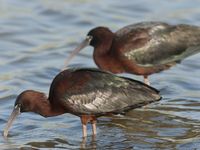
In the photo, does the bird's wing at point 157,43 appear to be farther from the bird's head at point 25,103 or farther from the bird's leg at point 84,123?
the bird's head at point 25,103

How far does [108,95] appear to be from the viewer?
11086 millimetres

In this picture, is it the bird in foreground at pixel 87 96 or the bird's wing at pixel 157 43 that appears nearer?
the bird in foreground at pixel 87 96

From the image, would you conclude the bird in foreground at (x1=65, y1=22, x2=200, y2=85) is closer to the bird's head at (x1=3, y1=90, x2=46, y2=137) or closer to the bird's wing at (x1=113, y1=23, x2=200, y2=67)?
the bird's wing at (x1=113, y1=23, x2=200, y2=67)

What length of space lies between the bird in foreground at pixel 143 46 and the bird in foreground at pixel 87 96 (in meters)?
1.78

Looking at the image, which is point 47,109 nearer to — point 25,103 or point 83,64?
point 25,103

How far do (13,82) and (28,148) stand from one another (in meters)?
2.95

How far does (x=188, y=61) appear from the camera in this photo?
15.1 meters

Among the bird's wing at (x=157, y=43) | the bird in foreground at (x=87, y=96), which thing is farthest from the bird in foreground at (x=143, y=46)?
the bird in foreground at (x=87, y=96)

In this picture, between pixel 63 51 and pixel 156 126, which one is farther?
pixel 63 51

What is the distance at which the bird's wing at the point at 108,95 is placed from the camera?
36.2ft

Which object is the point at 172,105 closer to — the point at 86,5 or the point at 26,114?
the point at 26,114


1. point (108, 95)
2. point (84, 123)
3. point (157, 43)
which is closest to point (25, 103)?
point (84, 123)

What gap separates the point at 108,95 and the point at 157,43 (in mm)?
2337

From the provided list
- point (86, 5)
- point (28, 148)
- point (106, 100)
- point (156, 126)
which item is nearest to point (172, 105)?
point (156, 126)
